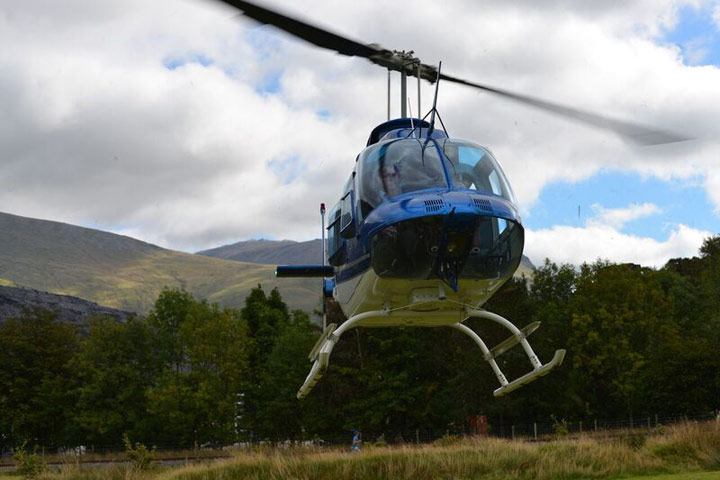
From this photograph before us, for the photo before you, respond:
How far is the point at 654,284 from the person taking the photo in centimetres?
5491

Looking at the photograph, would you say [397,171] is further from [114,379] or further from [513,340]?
[114,379]

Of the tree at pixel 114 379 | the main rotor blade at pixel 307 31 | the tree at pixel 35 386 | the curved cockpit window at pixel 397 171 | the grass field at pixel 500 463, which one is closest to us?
the main rotor blade at pixel 307 31

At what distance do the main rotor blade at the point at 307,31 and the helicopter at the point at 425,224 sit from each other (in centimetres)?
2

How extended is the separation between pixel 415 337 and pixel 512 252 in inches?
1488

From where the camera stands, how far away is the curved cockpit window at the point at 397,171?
503 inches

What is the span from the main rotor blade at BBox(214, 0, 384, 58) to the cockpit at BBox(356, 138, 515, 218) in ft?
6.35

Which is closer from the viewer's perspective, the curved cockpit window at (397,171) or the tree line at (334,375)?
the curved cockpit window at (397,171)

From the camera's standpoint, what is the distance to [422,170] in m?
12.9

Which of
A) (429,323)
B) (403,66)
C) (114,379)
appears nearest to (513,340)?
(429,323)

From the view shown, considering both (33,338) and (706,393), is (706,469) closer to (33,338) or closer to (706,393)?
(706,393)

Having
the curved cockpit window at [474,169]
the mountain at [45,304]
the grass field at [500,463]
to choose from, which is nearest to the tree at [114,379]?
the grass field at [500,463]

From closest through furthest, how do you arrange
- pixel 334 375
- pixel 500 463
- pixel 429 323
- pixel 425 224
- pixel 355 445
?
pixel 425 224
pixel 429 323
pixel 500 463
pixel 355 445
pixel 334 375

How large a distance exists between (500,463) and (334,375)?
3313 cm

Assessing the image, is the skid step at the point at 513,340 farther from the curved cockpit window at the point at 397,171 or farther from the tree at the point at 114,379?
the tree at the point at 114,379
